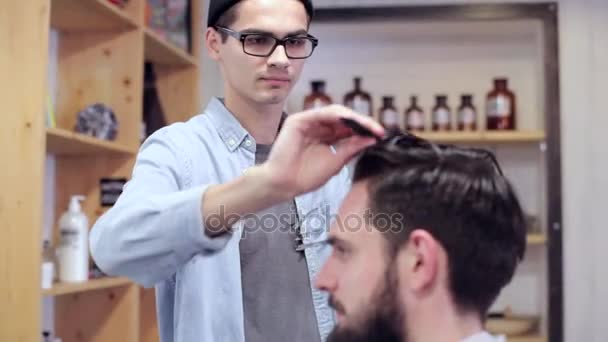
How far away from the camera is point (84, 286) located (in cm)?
237

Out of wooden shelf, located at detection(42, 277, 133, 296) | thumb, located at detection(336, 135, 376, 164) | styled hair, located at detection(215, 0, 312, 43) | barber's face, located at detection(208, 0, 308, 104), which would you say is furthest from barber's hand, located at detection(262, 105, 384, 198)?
wooden shelf, located at detection(42, 277, 133, 296)

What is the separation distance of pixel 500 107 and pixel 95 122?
1.87 meters

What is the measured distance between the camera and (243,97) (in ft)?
4.45

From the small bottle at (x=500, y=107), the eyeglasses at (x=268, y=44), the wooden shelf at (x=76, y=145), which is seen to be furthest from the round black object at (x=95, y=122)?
the small bottle at (x=500, y=107)

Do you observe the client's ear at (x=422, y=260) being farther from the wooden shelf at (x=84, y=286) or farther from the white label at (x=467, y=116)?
the white label at (x=467, y=116)

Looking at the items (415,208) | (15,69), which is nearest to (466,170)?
(415,208)

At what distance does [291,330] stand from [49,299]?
5.42 ft

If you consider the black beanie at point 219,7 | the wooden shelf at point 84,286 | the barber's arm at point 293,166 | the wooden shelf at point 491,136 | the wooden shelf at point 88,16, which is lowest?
the wooden shelf at point 84,286

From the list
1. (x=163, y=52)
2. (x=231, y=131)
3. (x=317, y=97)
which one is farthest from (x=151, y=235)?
(x=317, y=97)

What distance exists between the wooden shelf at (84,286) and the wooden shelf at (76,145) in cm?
44

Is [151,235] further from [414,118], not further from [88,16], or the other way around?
[414,118]

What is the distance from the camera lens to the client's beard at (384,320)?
985 millimetres

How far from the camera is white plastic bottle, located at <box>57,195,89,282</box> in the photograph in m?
2.38

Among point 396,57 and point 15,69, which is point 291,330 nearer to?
point 15,69
